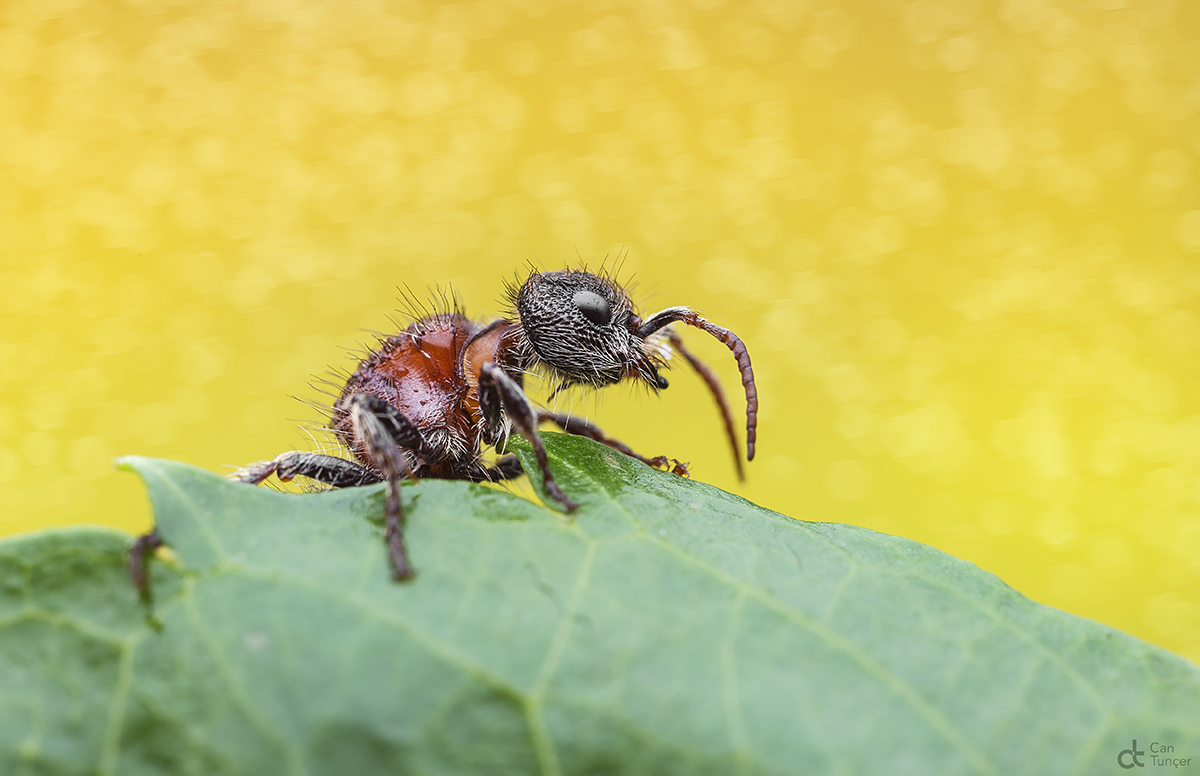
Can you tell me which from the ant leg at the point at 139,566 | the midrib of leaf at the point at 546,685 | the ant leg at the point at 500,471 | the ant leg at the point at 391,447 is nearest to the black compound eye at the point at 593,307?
the ant leg at the point at 500,471

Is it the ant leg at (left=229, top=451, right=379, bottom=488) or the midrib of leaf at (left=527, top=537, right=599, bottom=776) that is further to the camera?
the ant leg at (left=229, top=451, right=379, bottom=488)

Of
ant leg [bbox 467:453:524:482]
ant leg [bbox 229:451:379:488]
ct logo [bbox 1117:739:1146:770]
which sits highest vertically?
ant leg [bbox 467:453:524:482]

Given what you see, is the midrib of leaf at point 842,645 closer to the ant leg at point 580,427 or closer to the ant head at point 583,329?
the ant head at point 583,329

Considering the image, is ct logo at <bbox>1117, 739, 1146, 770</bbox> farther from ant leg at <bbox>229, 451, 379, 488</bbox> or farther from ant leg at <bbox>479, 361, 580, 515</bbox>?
ant leg at <bbox>229, 451, 379, 488</bbox>

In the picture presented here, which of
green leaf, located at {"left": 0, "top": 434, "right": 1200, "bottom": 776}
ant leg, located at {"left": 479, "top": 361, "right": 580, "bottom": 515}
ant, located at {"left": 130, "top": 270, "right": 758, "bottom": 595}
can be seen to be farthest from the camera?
ant, located at {"left": 130, "top": 270, "right": 758, "bottom": 595}

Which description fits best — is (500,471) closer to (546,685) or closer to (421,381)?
(421,381)

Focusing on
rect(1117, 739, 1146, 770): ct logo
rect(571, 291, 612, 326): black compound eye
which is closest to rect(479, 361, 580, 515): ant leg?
rect(571, 291, 612, 326): black compound eye
